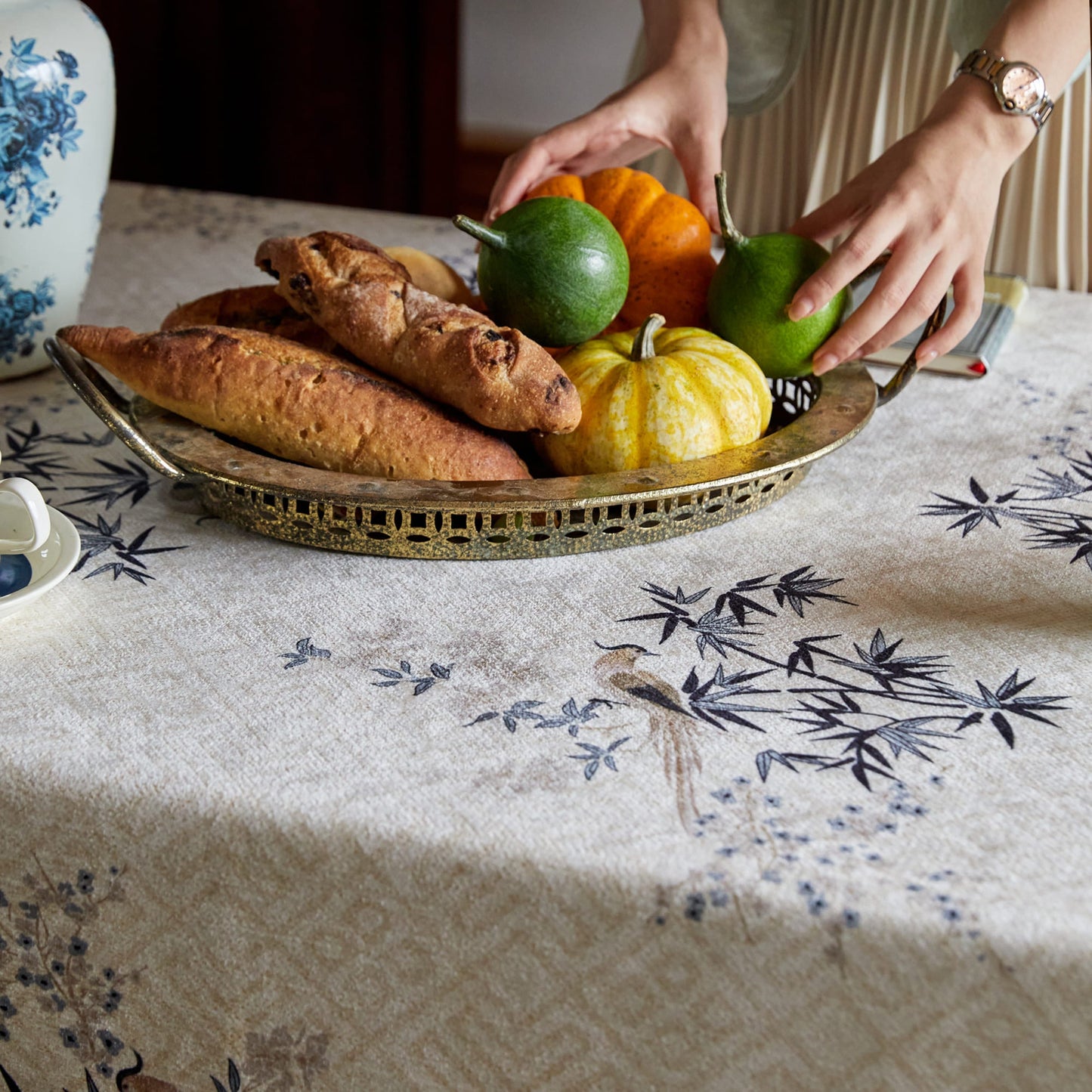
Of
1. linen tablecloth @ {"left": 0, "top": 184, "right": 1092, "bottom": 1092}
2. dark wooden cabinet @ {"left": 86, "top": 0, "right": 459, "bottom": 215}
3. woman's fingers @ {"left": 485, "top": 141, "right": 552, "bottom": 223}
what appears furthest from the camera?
dark wooden cabinet @ {"left": 86, "top": 0, "right": 459, "bottom": 215}

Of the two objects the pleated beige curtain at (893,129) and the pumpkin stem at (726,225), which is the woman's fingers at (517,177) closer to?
the pumpkin stem at (726,225)

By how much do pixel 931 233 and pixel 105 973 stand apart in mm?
641

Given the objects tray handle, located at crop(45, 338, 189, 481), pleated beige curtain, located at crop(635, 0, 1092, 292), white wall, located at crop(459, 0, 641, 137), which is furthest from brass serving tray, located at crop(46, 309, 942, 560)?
white wall, located at crop(459, 0, 641, 137)

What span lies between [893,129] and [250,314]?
2.83 ft

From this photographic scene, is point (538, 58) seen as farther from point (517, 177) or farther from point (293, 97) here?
point (517, 177)

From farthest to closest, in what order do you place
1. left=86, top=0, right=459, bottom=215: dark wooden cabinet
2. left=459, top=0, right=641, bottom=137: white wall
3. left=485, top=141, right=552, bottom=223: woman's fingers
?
left=459, top=0, right=641, bottom=137: white wall, left=86, top=0, right=459, bottom=215: dark wooden cabinet, left=485, top=141, right=552, bottom=223: woman's fingers

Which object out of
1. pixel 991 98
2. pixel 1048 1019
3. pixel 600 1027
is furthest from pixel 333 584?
pixel 991 98

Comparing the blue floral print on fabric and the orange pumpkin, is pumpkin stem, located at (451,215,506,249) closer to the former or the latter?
the orange pumpkin

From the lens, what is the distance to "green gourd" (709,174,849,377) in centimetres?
76

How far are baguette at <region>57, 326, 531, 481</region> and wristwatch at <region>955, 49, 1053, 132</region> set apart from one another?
444 millimetres

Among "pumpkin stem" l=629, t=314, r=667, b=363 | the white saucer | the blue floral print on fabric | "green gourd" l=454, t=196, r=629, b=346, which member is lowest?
the blue floral print on fabric

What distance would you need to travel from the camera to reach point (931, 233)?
790mm

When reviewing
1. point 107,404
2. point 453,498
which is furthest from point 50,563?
point 453,498

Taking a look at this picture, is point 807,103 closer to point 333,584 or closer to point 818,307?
point 818,307
